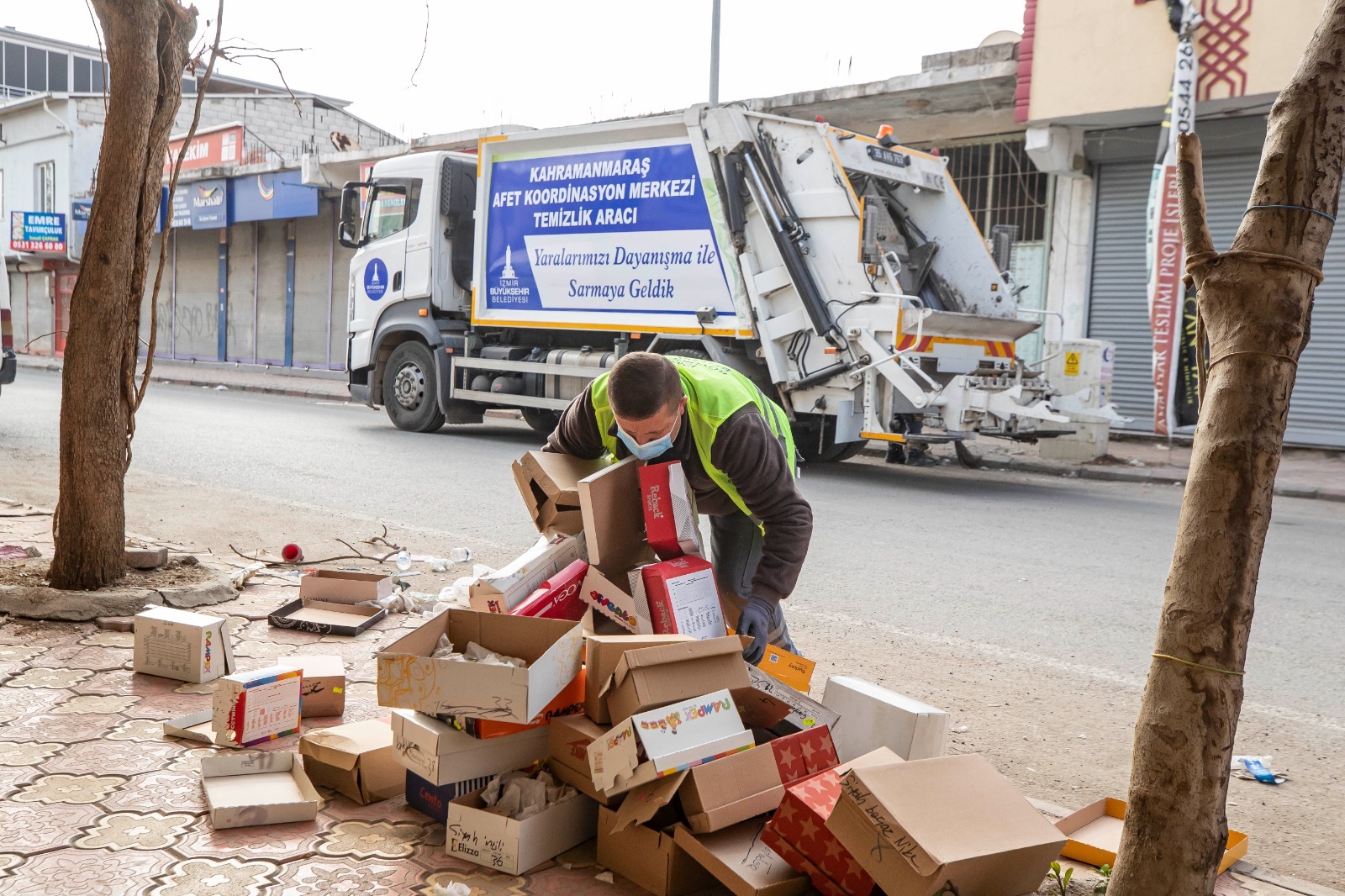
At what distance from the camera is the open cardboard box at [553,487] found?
336cm

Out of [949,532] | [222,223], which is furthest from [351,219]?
[222,223]

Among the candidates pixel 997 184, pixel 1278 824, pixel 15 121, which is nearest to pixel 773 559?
pixel 1278 824

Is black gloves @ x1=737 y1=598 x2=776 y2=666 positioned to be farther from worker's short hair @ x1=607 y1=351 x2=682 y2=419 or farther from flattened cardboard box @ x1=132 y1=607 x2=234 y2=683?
flattened cardboard box @ x1=132 y1=607 x2=234 y2=683

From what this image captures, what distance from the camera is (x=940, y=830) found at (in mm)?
2207

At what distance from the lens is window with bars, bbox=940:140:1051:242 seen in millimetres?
14680

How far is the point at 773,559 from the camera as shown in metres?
3.24

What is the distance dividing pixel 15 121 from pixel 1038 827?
38157 mm

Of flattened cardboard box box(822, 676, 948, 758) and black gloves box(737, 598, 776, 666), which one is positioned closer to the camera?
flattened cardboard box box(822, 676, 948, 758)

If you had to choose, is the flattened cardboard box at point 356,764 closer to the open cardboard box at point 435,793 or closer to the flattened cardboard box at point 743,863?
the open cardboard box at point 435,793

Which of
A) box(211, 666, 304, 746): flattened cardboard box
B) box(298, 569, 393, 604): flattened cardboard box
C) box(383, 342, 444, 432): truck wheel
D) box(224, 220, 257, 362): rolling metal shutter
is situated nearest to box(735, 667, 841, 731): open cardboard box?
box(211, 666, 304, 746): flattened cardboard box

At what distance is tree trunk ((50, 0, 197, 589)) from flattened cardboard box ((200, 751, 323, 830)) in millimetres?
1929

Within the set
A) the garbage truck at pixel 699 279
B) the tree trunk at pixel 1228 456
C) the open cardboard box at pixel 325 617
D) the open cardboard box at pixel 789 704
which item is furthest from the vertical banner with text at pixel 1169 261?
the tree trunk at pixel 1228 456

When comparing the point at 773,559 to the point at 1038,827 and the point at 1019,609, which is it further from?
the point at 1019,609

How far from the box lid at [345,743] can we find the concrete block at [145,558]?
6.90 ft
